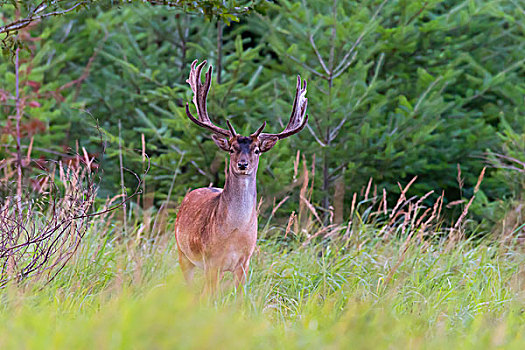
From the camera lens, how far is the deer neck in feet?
16.5

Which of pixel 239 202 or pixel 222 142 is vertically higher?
pixel 222 142

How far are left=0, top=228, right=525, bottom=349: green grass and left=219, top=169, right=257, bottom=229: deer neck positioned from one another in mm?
408

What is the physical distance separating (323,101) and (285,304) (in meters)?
3.30

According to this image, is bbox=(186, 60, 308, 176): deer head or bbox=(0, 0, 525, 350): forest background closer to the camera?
bbox=(0, 0, 525, 350): forest background

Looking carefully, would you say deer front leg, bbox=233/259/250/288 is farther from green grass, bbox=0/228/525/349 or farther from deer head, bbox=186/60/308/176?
deer head, bbox=186/60/308/176

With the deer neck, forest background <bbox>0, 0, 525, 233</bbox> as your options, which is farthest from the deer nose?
forest background <bbox>0, 0, 525, 233</bbox>

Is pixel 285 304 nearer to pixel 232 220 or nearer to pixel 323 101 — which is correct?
pixel 232 220

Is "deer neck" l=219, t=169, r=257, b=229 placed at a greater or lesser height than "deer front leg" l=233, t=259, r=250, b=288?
greater

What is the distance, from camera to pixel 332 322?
11.4ft

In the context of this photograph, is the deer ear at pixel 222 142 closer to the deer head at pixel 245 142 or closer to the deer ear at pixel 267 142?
the deer head at pixel 245 142

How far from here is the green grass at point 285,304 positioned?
279cm

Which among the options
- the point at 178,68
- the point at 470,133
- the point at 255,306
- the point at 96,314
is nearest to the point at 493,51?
the point at 470,133

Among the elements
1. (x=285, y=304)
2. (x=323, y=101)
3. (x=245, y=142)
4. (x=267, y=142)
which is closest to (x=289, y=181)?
(x=323, y=101)

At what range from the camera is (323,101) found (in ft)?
25.2
